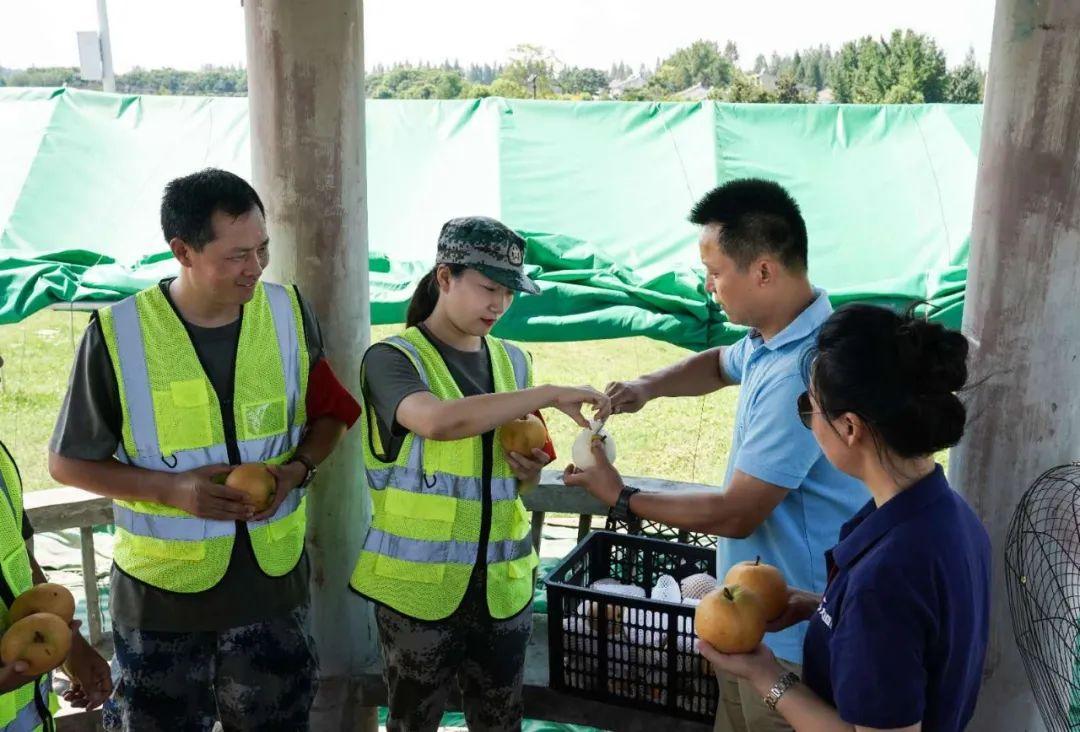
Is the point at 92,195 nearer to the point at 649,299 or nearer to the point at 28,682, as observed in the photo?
the point at 649,299

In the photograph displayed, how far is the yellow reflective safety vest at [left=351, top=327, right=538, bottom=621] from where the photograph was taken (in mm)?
3152

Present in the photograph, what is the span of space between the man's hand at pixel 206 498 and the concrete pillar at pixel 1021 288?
2349 mm

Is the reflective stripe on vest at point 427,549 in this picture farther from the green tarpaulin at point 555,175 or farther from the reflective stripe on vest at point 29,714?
the green tarpaulin at point 555,175

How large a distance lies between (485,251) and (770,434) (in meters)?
1.04

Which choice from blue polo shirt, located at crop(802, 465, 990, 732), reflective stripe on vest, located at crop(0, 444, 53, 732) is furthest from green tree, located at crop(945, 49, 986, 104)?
reflective stripe on vest, located at crop(0, 444, 53, 732)

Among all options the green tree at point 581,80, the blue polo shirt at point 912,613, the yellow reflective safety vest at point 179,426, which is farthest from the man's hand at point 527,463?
the green tree at point 581,80

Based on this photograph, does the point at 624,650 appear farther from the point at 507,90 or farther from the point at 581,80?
the point at 581,80

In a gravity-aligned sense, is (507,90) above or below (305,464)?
above

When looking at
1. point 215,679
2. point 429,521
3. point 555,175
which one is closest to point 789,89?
point 555,175

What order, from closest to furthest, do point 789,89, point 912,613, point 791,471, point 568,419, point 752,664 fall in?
point 912,613 → point 752,664 → point 791,471 → point 568,419 → point 789,89

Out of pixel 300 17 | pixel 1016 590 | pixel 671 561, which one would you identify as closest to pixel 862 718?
pixel 1016 590

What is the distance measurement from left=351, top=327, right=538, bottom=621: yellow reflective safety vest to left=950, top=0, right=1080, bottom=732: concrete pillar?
5.36 feet

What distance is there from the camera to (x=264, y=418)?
316 centimetres

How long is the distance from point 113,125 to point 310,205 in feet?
22.4
